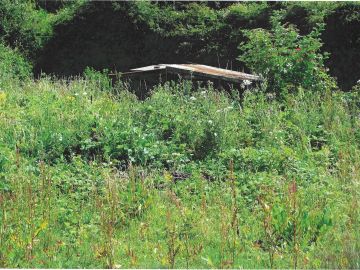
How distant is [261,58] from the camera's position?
11.5 m

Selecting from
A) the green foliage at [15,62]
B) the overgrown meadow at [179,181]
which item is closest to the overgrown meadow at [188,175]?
the overgrown meadow at [179,181]

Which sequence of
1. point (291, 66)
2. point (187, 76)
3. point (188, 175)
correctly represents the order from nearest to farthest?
point (188, 175) → point (291, 66) → point (187, 76)

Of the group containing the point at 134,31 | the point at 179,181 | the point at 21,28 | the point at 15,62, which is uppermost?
the point at 21,28

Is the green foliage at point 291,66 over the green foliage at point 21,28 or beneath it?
beneath

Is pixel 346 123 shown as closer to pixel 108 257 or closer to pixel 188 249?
pixel 188 249

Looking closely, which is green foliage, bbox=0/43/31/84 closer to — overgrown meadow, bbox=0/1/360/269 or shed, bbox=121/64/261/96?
shed, bbox=121/64/261/96

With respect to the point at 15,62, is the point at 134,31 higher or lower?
higher

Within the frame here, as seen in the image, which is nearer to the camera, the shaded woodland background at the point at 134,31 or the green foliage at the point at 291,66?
the green foliage at the point at 291,66

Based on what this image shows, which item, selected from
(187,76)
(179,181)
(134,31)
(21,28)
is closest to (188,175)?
(179,181)

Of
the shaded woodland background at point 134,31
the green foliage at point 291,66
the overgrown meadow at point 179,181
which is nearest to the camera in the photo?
the overgrown meadow at point 179,181

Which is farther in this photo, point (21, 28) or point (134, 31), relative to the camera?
point (21, 28)

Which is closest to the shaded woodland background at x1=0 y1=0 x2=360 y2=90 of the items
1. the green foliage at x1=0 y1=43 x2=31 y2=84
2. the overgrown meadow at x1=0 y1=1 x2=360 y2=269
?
the green foliage at x1=0 y1=43 x2=31 y2=84

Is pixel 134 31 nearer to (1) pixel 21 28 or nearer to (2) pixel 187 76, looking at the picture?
(1) pixel 21 28

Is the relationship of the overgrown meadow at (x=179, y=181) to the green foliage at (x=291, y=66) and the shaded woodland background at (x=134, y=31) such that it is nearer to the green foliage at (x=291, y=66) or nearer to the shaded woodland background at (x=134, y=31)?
the green foliage at (x=291, y=66)
